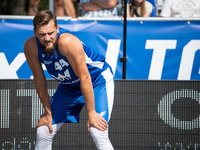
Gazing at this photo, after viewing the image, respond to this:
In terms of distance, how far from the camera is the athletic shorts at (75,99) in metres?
2.85

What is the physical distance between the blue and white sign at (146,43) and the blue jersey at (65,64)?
2.28 metres

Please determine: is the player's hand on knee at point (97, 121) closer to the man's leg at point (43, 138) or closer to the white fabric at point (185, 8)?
the man's leg at point (43, 138)

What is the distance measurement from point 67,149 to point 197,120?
5.85 feet

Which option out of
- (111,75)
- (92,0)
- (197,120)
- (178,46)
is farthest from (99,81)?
(92,0)

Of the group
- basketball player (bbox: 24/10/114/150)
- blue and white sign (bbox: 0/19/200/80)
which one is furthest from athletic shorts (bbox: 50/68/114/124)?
blue and white sign (bbox: 0/19/200/80)

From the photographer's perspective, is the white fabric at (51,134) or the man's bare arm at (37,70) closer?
the white fabric at (51,134)

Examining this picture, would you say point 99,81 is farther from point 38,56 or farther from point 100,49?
point 100,49

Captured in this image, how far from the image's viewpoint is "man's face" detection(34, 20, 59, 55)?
98.3 inches

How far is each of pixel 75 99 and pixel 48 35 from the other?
0.79 metres

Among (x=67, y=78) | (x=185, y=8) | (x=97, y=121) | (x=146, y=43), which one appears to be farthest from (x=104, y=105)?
(x=185, y=8)

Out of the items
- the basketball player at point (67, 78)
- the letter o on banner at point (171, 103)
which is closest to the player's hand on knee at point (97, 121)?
the basketball player at point (67, 78)

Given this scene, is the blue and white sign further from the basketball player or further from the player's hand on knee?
the player's hand on knee

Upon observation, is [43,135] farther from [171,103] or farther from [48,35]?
[171,103]

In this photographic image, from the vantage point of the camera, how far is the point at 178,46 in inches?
206
